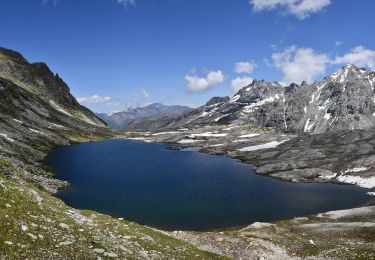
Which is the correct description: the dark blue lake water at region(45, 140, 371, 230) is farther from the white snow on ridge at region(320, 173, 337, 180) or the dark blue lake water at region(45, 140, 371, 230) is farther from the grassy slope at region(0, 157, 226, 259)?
the grassy slope at region(0, 157, 226, 259)

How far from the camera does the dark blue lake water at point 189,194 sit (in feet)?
294

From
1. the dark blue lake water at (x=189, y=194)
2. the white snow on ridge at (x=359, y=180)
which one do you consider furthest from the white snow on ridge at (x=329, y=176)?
the dark blue lake water at (x=189, y=194)

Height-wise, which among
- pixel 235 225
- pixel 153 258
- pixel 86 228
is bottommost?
pixel 235 225

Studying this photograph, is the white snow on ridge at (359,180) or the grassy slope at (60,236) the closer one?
the grassy slope at (60,236)

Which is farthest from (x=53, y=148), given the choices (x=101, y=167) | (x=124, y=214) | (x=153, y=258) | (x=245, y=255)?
(x=153, y=258)

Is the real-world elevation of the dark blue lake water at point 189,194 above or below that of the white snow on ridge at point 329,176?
below

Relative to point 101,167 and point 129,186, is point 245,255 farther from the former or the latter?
point 101,167

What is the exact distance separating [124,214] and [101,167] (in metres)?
71.5

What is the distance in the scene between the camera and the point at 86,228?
115ft

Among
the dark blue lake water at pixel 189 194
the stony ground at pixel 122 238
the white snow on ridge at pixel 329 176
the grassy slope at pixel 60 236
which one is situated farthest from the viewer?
the white snow on ridge at pixel 329 176

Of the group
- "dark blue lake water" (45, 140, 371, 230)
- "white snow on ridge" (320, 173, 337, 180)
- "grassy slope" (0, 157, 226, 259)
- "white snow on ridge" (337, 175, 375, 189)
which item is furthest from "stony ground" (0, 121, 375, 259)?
"white snow on ridge" (320, 173, 337, 180)

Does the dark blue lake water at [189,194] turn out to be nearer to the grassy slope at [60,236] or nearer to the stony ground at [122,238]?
the stony ground at [122,238]

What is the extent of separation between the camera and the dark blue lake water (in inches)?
3533

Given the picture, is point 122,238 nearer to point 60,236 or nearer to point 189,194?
point 60,236
